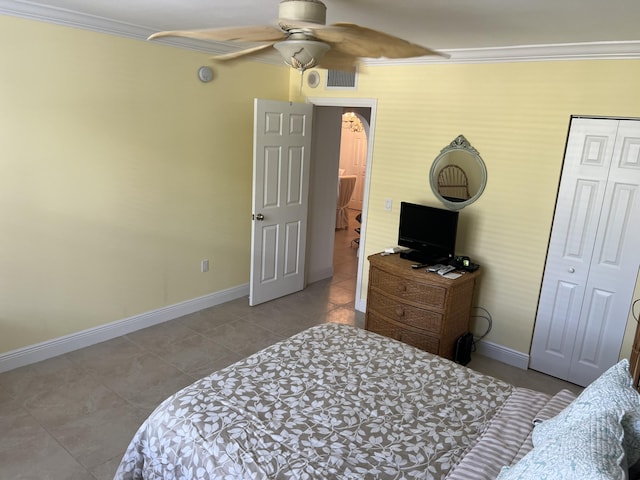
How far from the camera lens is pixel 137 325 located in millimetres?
4098

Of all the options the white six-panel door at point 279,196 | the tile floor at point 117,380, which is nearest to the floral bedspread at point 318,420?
the tile floor at point 117,380

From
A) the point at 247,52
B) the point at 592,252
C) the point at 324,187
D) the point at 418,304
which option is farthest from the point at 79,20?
the point at 592,252

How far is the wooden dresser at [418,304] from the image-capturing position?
11.6 feet

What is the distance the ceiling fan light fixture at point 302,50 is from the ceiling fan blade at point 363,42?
3 cm

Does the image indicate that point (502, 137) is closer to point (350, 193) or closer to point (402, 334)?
point (402, 334)

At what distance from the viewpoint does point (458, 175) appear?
3963 mm

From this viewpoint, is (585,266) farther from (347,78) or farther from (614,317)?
(347,78)

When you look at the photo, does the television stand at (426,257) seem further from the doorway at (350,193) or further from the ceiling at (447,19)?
the doorway at (350,193)

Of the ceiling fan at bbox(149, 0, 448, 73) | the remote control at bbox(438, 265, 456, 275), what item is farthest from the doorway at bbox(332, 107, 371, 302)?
the ceiling fan at bbox(149, 0, 448, 73)

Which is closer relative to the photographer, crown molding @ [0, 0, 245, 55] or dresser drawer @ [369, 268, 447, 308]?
crown molding @ [0, 0, 245, 55]

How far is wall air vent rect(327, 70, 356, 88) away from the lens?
453 cm

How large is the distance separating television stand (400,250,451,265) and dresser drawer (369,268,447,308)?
26cm

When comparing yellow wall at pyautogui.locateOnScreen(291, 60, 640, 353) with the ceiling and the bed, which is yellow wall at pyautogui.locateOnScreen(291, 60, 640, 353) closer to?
the ceiling

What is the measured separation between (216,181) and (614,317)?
3520mm
